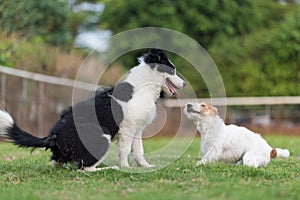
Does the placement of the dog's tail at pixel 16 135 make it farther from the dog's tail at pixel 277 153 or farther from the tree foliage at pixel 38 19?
the tree foliage at pixel 38 19

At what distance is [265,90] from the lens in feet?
72.8

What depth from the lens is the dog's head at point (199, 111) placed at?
754 cm

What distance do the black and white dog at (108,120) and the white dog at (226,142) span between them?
81 centimetres

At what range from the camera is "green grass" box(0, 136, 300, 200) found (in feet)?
16.0

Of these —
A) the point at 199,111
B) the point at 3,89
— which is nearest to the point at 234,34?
the point at 3,89

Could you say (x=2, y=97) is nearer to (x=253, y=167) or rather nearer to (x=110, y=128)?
(x=110, y=128)

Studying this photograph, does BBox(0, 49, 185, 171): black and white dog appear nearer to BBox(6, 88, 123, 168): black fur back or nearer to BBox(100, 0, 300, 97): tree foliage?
BBox(6, 88, 123, 168): black fur back

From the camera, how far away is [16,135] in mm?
6266

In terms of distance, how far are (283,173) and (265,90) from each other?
16.3m

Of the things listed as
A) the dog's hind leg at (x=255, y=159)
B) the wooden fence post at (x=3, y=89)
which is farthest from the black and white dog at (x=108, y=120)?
the wooden fence post at (x=3, y=89)

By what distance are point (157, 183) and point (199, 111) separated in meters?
2.28

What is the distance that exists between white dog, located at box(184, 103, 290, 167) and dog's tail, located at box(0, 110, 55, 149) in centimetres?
203

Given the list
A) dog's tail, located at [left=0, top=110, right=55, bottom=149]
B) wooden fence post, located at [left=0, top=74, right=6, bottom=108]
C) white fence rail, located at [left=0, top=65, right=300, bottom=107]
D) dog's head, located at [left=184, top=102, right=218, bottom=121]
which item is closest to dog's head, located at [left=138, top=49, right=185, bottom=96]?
dog's head, located at [left=184, top=102, right=218, bottom=121]

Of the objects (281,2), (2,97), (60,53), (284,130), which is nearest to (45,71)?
(60,53)
